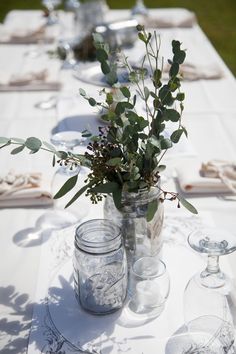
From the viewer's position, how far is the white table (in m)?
1.14

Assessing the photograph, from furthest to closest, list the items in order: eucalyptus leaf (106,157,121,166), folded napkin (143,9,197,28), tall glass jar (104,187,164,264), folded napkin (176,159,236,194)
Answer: folded napkin (143,9,197,28), folded napkin (176,159,236,194), tall glass jar (104,187,164,264), eucalyptus leaf (106,157,121,166)

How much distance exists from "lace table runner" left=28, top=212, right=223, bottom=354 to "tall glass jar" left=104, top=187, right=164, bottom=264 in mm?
110

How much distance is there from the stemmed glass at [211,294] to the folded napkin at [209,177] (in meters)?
0.49

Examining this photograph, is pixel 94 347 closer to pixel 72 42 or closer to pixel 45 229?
pixel 45 229

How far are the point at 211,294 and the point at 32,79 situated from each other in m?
1.66

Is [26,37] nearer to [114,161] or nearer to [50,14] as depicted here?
[50,14]

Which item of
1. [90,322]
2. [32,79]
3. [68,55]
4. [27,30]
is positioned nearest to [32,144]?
[90,322]

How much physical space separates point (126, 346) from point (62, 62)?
1.96 metres

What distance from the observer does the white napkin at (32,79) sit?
7.82 feet

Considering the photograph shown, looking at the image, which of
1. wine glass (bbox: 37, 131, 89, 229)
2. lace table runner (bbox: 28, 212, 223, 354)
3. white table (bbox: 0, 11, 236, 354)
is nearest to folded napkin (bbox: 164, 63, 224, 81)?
white table (bbox: 0, 11, 236, 354)

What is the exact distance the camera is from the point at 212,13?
20.5ft

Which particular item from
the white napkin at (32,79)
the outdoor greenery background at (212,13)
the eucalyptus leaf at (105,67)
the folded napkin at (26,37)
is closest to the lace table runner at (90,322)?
the eucalyptus leaf at (105,67)

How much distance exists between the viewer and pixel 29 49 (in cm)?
296

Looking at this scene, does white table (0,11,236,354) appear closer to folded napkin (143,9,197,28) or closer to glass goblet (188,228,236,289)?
folded napkin (143,9,197,28)
